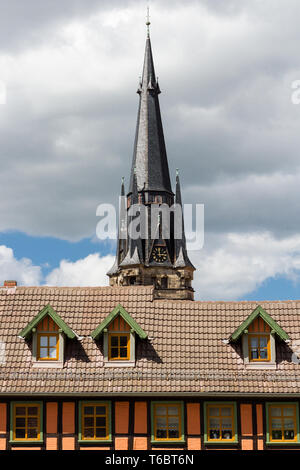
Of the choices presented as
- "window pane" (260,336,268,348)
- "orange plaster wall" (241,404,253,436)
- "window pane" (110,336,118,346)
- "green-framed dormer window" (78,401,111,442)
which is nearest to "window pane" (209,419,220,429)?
"orange plaster wall" (241,404,253,436)

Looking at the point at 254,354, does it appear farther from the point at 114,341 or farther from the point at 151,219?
the point at 151,219

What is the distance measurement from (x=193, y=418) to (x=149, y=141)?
71.8 m

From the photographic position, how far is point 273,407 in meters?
25.0

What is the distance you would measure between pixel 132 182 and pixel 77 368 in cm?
6835

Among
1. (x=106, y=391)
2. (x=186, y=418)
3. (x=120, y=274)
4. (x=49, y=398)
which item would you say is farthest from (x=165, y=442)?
(x=120, y=274)

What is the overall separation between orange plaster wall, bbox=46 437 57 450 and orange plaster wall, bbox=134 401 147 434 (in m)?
2.67

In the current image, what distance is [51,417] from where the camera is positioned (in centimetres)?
2470

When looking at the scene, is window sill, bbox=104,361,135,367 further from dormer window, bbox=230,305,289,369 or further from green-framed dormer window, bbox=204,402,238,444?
dormer window, bbox=230,305,289,369

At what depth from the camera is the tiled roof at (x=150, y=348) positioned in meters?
24.8

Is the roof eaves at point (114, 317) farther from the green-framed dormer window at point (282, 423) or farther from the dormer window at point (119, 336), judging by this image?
the green-framed dormer window at point (282, 423)

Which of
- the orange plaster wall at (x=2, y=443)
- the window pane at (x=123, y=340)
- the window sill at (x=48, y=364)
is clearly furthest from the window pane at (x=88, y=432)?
the window pane at (x=123, y=340)

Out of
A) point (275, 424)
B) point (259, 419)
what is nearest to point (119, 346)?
point (259, 419)

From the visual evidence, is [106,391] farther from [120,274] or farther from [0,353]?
[120,274]

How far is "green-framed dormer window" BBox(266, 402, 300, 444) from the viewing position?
24.7 meters
